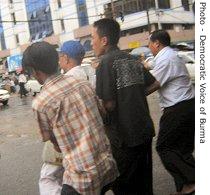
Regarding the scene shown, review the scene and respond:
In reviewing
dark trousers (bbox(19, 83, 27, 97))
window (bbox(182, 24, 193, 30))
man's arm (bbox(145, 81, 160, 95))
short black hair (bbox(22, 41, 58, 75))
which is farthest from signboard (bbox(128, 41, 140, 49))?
short black hair (bbox(22, 41, 58, 75))

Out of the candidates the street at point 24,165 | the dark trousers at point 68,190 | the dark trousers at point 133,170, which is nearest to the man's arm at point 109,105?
the dark trousers at point 133,170

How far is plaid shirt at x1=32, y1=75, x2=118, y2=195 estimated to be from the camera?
2.54m

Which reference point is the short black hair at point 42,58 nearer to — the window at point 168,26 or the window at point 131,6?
the window at point 131,6

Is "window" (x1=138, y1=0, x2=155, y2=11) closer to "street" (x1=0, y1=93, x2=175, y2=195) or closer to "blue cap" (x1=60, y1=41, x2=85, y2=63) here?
"street" (x1=0, y1=93, x2=175, y2=195)

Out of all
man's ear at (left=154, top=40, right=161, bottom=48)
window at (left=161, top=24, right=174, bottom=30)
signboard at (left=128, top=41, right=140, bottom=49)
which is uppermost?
man's ear at (left=154, top=40, right=161, bottom=48)

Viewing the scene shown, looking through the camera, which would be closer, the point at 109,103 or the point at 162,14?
the point at 109,103

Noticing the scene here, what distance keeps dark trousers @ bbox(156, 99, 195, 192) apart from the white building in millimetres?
35051

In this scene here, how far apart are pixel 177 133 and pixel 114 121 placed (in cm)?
87

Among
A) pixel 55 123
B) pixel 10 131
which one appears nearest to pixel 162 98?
pixel 55 123

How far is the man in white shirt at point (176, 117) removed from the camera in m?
4.04

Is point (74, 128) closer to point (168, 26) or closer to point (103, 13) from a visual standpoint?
point (103, 13)
